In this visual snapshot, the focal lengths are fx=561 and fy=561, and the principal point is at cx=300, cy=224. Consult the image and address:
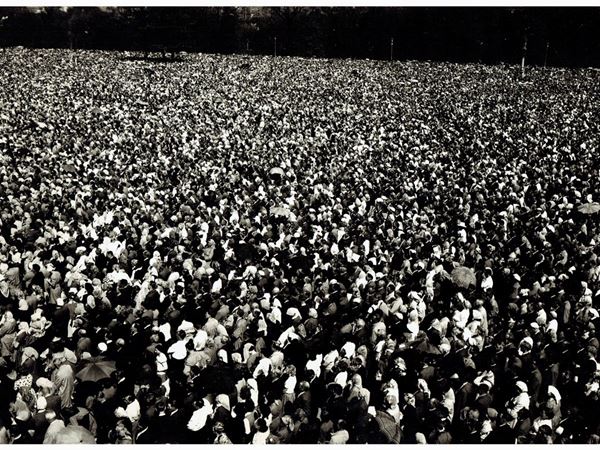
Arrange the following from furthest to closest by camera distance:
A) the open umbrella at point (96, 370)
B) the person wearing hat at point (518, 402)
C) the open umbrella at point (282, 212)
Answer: the open umbrella at point (282, 212), the open umbrella at point (96, 370), the person wearing hat at point (518, 402)

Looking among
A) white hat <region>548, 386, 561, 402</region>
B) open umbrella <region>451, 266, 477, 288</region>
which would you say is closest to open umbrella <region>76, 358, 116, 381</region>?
white hat <region>548, 386, 561, 402</region>

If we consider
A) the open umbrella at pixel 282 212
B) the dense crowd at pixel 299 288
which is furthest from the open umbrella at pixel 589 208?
the open umbrella at pixel 282 212

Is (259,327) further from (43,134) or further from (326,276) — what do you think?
(43,134)

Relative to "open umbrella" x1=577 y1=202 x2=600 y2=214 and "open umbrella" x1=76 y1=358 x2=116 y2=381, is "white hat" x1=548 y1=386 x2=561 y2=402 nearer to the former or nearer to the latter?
"open umbrella" x1=76 y1=358 x2=116 y2=381

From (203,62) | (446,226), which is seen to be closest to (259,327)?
(446,226)

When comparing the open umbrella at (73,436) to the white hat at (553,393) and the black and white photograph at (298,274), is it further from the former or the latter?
the white hat at (553,393)

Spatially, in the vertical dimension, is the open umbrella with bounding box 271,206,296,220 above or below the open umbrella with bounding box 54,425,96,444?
above
